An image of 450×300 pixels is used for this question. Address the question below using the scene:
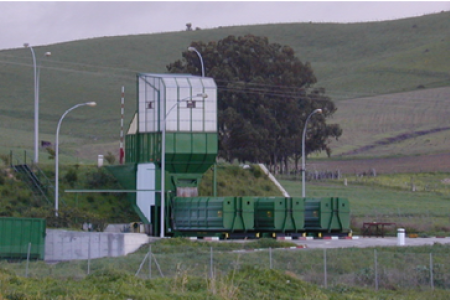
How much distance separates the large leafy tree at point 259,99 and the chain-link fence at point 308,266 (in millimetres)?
34038

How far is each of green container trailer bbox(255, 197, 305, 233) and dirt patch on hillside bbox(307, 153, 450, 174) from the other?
3923cm

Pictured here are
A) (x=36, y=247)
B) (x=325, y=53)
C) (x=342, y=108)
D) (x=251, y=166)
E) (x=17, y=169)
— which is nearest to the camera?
(x=36, y=247)

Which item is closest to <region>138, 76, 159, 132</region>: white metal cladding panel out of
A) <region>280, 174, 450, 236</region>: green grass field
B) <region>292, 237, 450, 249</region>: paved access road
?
<region>292, 237, 450, 249</region>: paved access road

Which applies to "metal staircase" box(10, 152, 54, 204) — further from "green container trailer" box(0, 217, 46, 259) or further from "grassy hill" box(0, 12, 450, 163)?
"grassy hill" box(0, 12, 450, 163)

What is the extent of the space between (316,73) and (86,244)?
115 m

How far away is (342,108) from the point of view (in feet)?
379

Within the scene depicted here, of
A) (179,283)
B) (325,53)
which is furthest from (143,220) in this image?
(325,53)

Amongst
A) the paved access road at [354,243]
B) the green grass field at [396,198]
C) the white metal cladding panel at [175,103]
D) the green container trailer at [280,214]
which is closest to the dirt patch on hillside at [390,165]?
the green grass field at [396,198]

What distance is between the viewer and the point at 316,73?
14425 cm

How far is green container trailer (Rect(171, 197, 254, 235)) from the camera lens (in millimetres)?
36844

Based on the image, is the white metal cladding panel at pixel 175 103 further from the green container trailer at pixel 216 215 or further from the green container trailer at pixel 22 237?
the green container trailer at pixel 22 237

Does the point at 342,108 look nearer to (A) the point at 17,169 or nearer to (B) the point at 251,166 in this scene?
(B) the point at 251,166

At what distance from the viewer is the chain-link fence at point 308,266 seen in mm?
24641

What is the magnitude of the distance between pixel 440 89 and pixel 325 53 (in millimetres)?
45609
